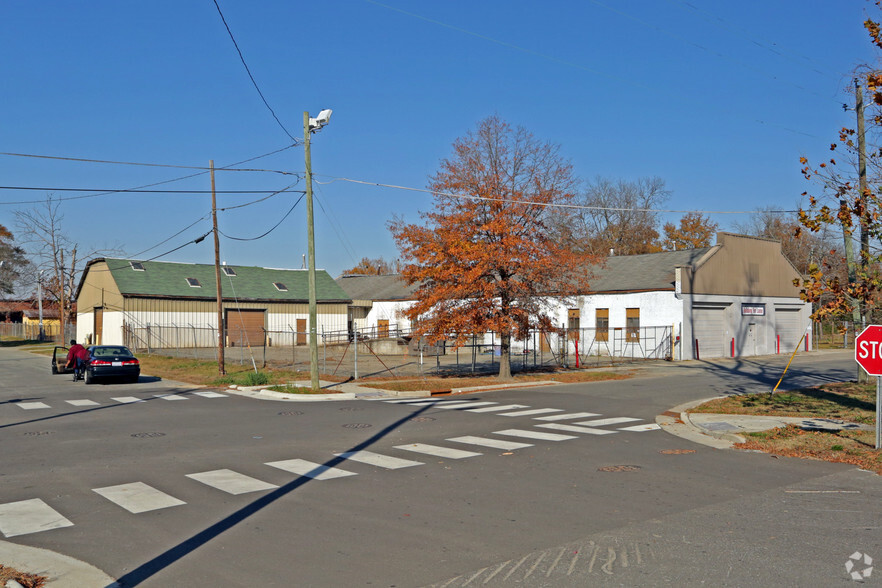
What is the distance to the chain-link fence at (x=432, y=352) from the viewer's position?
1251 inches

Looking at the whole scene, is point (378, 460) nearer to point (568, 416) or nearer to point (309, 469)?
point (309, 469)

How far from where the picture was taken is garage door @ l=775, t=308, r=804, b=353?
4538 cm

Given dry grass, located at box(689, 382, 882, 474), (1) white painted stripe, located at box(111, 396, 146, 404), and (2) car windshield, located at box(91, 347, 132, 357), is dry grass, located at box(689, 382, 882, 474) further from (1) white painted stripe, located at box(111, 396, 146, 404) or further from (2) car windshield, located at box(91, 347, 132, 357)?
(2) car windshield, located at box(91, 347, 132, 357)

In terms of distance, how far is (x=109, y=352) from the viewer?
26.9 metres

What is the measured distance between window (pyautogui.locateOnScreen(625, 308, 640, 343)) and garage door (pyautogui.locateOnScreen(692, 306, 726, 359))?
Answer: 117 inches

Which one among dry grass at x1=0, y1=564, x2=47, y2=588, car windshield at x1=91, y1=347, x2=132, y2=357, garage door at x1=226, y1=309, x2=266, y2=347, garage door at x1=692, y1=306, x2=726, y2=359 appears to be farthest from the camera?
garage door at x1=226, y1=309, x2=266, y2=347

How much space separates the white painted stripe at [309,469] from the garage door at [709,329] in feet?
105

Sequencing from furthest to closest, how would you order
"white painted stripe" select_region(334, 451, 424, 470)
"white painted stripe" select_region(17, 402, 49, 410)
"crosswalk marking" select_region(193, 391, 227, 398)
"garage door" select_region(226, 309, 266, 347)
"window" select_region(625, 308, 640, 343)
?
"garage door" select_region(226, 309, 266, 347)
"window" select_region(625, 308, 640, 343)
"crosswalk marking" select_region(193, 391, 227, 398)
"white painted stripe" select_region(17, 402, 49, 410)
"white painted stripe" select_region(334, 451, 424, 470)

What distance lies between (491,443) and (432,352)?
3144 cm

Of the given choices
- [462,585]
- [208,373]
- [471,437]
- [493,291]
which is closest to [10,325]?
[208,373]

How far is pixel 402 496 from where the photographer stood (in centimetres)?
877

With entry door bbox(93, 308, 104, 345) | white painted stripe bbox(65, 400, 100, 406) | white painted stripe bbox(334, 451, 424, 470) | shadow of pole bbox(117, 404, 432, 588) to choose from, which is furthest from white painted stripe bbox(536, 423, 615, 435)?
entry door bbox(93, 308, 104, 345)

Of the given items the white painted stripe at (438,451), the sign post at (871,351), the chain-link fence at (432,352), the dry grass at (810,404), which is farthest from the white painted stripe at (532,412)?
the chain-link fence at (432,352)

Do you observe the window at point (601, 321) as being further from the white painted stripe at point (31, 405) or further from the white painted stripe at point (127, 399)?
the white painted stripe at point (31, 405)
